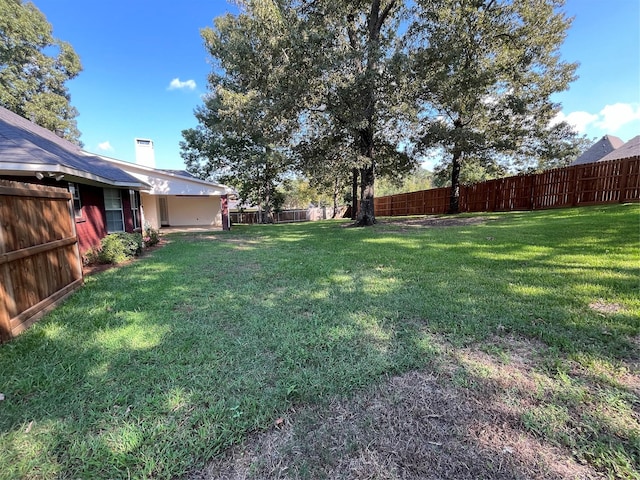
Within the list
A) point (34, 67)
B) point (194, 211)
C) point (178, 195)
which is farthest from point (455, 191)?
point (34, 67)

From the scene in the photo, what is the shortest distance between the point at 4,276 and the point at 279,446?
3445 millimetres

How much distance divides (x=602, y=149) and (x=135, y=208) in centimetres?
3100

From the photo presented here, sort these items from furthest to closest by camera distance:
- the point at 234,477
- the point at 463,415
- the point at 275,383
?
1. the point at 275,383
2. the point at 463,415
3. the point at 234,477

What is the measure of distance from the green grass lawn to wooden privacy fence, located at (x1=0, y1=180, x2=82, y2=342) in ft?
0.75

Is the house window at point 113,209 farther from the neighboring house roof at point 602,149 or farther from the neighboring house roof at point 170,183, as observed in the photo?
the neighboring house roof at point 602,149

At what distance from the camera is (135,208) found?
1161cm

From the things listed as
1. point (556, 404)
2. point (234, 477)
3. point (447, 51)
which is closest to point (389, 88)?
point (447, 51)

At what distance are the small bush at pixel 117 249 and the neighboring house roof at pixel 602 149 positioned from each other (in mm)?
28905

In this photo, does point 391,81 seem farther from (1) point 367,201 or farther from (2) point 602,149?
(2) point 602,149

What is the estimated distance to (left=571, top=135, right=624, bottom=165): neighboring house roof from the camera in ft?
70.1

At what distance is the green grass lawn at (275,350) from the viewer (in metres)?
1.67

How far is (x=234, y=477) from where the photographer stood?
4.89 feet

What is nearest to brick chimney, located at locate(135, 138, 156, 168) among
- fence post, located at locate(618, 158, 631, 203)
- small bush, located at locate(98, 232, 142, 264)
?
small bush, located at locate(98, 232, 142, 264)

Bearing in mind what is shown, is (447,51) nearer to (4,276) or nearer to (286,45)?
(286,45)
